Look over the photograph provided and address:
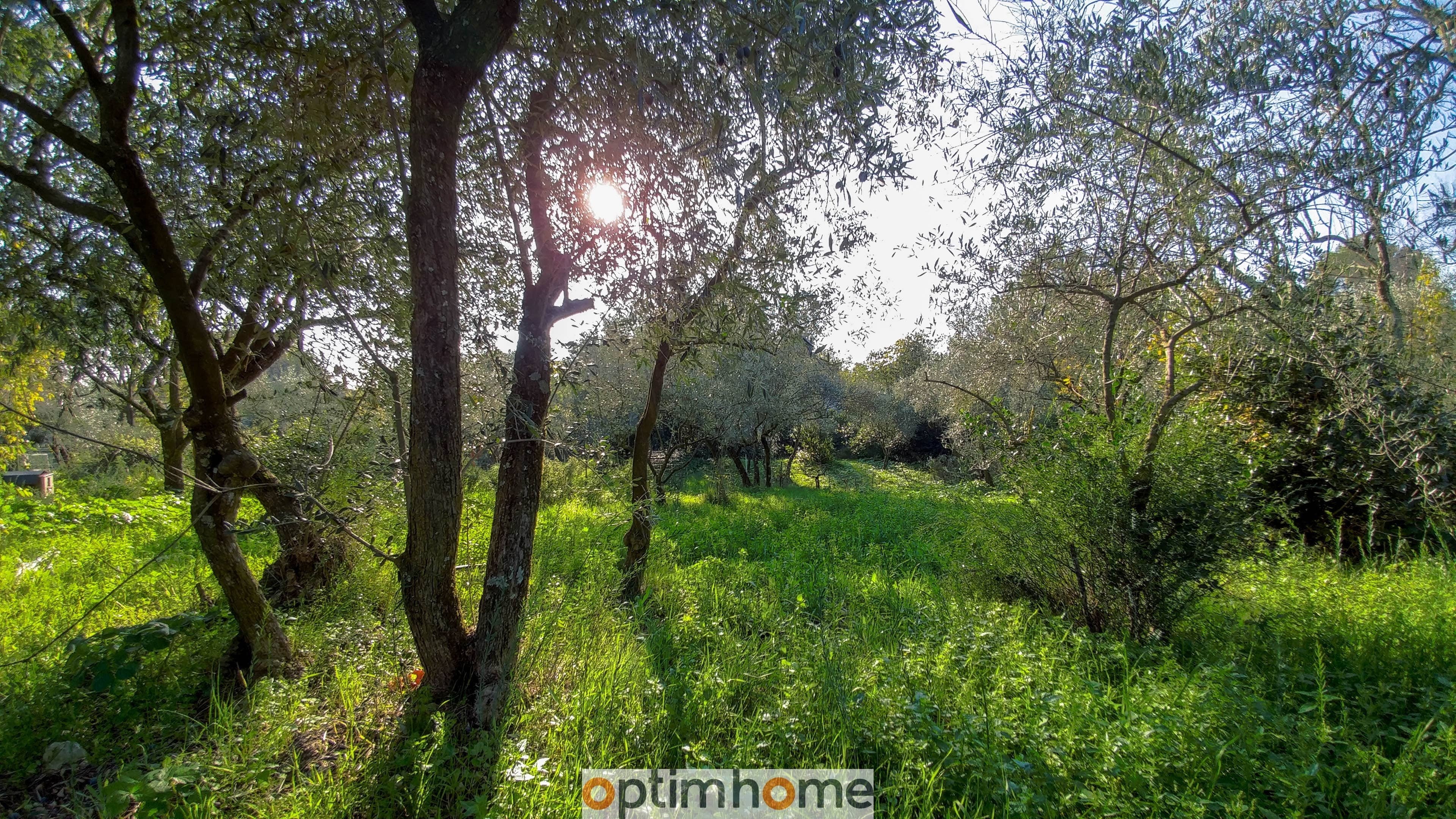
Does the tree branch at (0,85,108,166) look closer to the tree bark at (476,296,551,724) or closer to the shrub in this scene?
the tree bark at (476,296,551,724)

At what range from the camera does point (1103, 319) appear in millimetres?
5340

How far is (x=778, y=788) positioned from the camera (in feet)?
7.85

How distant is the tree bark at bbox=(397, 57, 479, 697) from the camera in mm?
2633

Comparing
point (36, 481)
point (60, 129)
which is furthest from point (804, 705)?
point (36, 481)

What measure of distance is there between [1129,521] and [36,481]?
19.8 m

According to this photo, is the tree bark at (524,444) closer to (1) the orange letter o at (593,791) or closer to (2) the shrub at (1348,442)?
(1) the orange letter o at (593,791)

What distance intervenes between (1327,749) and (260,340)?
772 cm

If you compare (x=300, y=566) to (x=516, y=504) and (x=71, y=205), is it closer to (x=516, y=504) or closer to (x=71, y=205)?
(x=516, y=504)

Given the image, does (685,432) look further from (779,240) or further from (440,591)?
(440,591)

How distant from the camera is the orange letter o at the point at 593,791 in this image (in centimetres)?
228

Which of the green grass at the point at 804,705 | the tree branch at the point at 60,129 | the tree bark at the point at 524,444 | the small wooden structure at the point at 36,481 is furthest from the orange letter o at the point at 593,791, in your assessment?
the small wooden structure at the point at 36,481

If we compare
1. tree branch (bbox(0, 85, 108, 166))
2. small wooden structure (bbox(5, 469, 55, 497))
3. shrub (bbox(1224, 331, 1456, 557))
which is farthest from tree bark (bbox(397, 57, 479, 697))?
small wooden structure (bbox(5, 469, 55, 497))

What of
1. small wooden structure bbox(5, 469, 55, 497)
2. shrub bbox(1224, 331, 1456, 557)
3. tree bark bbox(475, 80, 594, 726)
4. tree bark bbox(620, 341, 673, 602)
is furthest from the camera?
small wooden structure bbox(5, 469, 55, 497)

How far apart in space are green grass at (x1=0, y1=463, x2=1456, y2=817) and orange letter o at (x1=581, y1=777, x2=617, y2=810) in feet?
0.34
